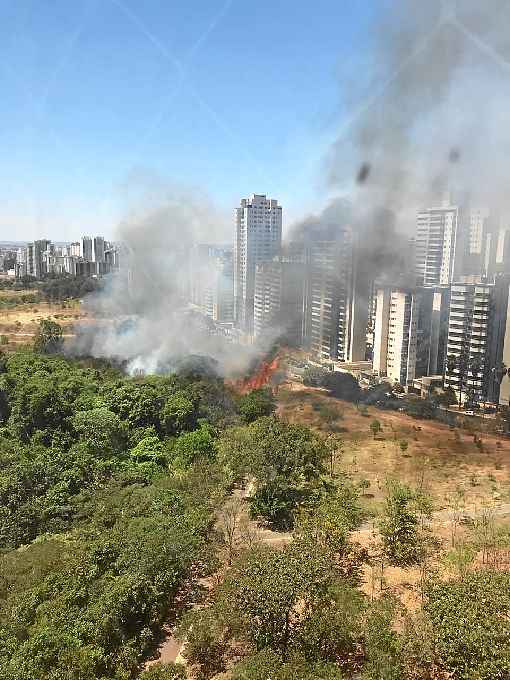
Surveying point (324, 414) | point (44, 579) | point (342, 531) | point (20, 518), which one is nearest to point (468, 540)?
point (342, 531)

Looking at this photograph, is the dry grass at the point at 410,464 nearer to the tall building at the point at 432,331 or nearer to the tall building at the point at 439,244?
the tall building at the point at 432,331

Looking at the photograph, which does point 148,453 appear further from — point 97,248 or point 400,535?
point 97,248

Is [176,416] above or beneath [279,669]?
beneath

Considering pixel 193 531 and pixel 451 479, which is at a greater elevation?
pixel 193 531

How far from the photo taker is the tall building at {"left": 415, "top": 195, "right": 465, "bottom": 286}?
16078 millimetres

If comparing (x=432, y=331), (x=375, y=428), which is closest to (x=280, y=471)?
(x=375, y=428)

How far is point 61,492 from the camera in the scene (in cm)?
554

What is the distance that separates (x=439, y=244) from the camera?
16562mm

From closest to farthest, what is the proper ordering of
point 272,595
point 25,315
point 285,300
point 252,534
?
point 272,595 → point 252,534 → point 285,300 → point 25,315

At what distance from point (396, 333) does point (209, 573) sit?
875 centimetres

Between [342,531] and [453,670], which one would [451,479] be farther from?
[453,670]

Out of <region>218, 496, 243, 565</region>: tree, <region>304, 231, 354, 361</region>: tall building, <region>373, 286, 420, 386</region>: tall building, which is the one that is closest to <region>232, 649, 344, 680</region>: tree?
<region>218, 496, 243, 565</region>: tree

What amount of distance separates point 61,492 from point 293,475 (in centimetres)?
234

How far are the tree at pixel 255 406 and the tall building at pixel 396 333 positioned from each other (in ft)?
12.7
